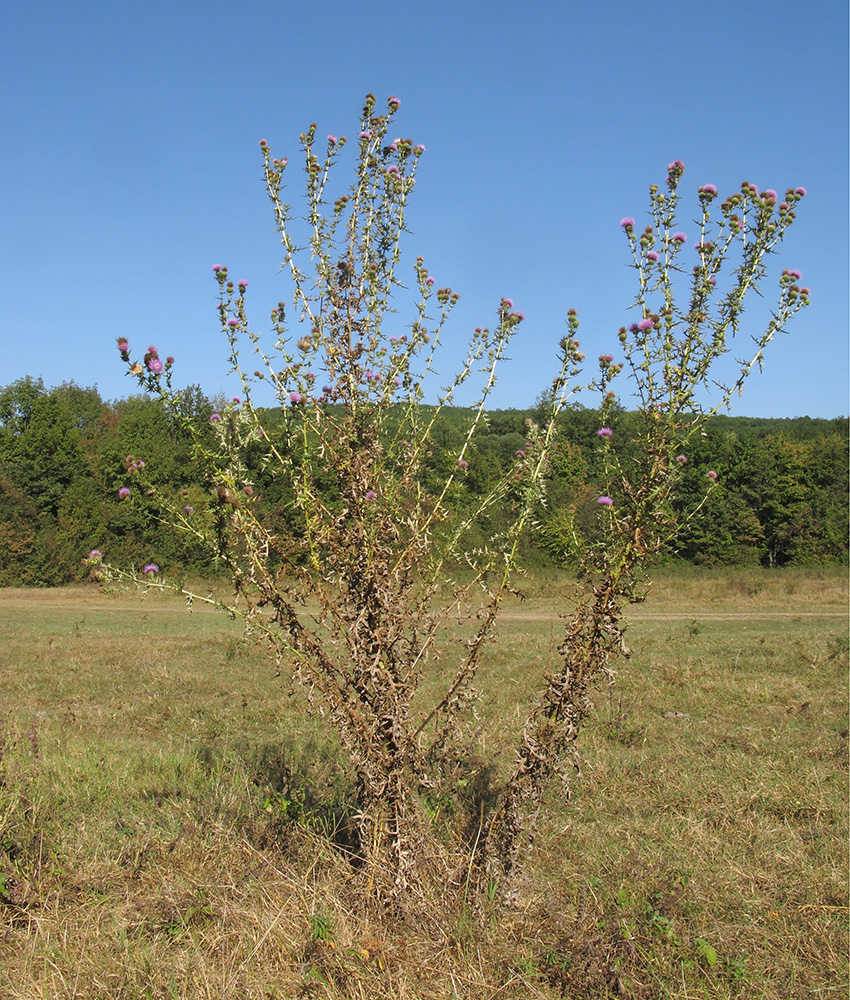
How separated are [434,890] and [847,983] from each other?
66.7 inches

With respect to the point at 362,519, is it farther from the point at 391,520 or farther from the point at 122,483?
the point at 122,483

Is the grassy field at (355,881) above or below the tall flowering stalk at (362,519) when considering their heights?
below

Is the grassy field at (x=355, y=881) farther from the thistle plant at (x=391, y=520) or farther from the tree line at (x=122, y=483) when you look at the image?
the tree line at (x=122, y=483)

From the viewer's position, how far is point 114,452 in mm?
45531

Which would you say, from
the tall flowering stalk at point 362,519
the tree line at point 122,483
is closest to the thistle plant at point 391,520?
the tall flowering stalk at point 362,519

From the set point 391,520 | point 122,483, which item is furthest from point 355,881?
point 122,483

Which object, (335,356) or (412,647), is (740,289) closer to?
(335,356)

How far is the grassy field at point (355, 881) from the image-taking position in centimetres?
310

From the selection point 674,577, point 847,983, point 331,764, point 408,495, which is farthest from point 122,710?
point 674,577

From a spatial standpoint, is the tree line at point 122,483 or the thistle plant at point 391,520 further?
the tree line at point 122,483

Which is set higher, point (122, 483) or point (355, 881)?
point (122, 483)

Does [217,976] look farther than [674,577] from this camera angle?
No

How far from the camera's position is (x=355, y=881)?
349 cm

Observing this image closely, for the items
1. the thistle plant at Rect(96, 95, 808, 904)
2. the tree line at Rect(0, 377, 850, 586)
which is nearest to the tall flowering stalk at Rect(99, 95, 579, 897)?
the thistle plant at Rect(96, 95, 808, 904)
